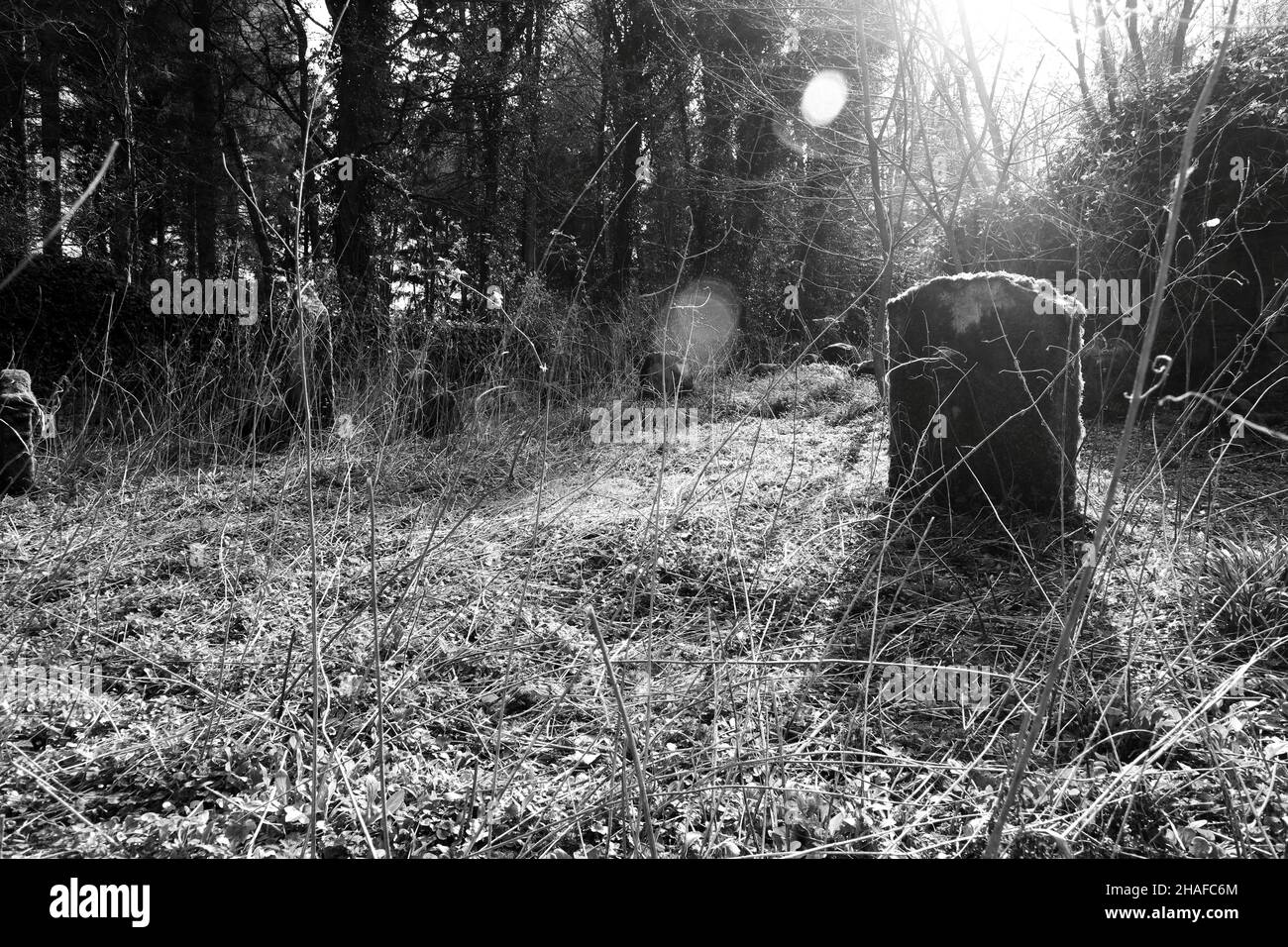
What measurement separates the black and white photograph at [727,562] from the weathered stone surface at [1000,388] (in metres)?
0.02

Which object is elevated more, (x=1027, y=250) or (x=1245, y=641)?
(x=1027, y=250)

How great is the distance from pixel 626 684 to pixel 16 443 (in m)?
3.45

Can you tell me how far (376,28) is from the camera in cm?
861

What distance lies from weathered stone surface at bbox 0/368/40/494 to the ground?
450 mm

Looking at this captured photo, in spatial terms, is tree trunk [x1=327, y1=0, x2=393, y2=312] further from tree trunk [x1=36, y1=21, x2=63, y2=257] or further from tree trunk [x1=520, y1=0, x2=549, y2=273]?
tree trunk [x1=36, y1=21, x2=63, y2=257]

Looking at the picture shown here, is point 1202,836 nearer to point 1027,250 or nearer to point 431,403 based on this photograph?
point 431,403

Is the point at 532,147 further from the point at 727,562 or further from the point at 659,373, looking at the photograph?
the point at 727,562

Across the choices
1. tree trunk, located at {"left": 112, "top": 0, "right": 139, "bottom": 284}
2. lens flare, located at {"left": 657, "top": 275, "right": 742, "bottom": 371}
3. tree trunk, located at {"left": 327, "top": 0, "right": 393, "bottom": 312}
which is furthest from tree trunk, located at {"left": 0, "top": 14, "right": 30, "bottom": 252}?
lens flare, located at {"left": 657, "top": 275, "right": 742, "bottom": 371}

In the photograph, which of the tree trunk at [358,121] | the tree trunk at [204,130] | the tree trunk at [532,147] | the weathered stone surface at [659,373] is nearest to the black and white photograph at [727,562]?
the weathered stone surface at [659,373]

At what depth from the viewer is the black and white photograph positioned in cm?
114

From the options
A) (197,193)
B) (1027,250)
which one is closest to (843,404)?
(1027,250)

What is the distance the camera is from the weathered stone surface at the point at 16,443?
333 cm

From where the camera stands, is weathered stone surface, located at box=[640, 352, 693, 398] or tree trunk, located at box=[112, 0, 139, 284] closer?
tree trunk, located at box=[112, 0, 139, 284]

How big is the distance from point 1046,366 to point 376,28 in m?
9.03
